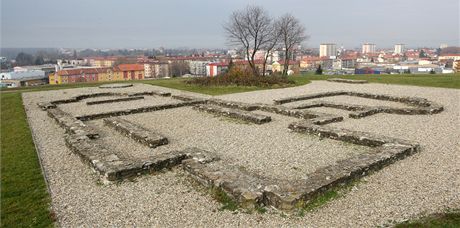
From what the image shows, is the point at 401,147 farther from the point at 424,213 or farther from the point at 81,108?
the point at 81,108

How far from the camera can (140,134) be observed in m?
A: 9.98

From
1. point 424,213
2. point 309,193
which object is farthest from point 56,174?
point 424,213

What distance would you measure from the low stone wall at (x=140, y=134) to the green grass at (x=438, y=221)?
6674mm

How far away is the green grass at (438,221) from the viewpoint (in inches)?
190

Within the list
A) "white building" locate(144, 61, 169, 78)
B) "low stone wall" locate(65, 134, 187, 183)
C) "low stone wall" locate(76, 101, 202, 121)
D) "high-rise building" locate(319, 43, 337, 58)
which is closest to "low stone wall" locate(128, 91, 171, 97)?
"low stone wall" locate(76, 101, 202, 121)

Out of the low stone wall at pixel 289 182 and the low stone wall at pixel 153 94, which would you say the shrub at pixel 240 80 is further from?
the low stone wall at pixel 289 182

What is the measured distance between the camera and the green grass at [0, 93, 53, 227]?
5.34 metres

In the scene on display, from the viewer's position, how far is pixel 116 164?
7.22 meters

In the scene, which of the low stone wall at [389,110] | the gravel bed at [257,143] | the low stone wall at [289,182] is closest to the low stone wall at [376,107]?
the low stone wall at [389,110]

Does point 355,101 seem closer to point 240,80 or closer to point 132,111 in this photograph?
point 240,80

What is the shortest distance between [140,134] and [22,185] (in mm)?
3732

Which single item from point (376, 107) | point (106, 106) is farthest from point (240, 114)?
point (106, 106)

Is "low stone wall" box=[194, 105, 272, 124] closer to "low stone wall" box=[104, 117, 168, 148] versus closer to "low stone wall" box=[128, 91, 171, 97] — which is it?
"low stone wall" box=[104, 117, 168, 148]

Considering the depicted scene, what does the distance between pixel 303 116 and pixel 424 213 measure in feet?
26.2
